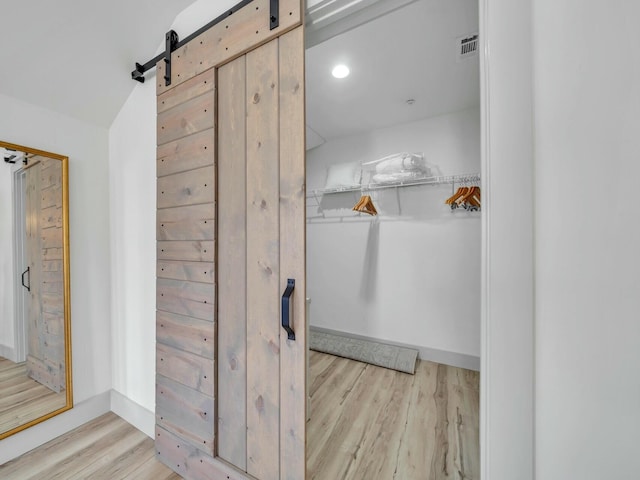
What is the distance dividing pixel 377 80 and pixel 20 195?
8.30 feet

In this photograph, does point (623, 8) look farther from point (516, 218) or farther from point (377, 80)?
point (377, 80)

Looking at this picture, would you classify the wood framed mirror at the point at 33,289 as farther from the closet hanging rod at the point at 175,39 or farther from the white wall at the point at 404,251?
the white wall at the point at 404,251

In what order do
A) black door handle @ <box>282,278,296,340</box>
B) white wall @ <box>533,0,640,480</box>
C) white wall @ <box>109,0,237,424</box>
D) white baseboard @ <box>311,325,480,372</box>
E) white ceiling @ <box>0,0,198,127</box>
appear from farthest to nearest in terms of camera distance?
white baseboard @ <box>311,325,480,372</box>, white wall @ <box>109,0,237,424</box>, white ceiling @ <box>0,0,198,127</box>, black door handle @ <box>282,278,296,340</box>, white wall @ <box>533,0,640,480</box>

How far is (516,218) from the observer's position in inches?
28.1

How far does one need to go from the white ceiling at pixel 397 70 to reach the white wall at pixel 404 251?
0.28m

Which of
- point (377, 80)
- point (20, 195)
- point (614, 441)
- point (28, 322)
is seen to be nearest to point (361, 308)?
point (377, 80)

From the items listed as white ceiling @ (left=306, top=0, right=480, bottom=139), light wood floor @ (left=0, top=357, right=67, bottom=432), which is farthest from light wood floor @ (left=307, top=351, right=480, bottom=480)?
white ceiling @ (left=306, top=0, right=480, bottom=139)

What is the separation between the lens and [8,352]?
4.72 ft

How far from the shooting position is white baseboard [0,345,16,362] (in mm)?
1426

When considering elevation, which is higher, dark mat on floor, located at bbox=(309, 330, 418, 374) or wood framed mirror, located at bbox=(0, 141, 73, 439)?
wood framed mirror, located at bbox=(0, 141, 73, 439)

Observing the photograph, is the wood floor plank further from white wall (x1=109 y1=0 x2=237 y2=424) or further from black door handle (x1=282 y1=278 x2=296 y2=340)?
black door handle (x1=282 y1=278 x2=296 y2=340)

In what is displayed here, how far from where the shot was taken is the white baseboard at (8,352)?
1426 millimetres

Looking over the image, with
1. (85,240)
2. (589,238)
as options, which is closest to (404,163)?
(589,238)

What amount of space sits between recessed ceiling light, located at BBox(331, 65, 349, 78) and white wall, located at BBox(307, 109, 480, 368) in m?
1.04
